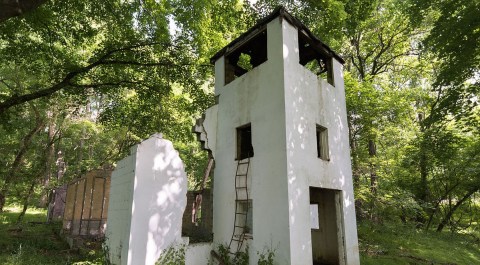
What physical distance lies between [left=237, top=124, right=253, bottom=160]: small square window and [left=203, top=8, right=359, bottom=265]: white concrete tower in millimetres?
A: 38

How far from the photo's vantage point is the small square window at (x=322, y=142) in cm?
998

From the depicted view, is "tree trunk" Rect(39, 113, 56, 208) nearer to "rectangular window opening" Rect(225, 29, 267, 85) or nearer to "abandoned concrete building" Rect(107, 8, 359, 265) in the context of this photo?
"abandoned concrete building" Rect(107, 8, 359, 265)

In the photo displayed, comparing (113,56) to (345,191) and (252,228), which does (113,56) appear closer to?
(252,228)

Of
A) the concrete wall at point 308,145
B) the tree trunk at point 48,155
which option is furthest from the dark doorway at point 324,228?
the tree trunk at point 48,155

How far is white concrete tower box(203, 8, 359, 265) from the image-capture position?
8.07 meters

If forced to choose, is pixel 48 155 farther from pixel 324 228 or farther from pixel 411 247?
pixel 411 247

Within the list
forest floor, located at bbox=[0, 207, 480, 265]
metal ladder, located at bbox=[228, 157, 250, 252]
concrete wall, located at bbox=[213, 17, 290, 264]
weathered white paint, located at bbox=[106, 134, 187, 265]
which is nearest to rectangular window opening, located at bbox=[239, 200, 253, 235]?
metal ladder, located at bbox=[228, 157, 250, 252]

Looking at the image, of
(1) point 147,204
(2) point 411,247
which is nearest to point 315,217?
(2) point 411,247

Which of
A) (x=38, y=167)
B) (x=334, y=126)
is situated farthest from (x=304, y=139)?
(x=38, y=167)

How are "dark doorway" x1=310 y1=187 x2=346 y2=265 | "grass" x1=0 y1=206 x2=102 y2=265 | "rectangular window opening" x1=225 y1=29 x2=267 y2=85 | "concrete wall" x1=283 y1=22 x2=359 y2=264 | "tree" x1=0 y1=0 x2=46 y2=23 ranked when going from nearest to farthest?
"tree" x1=0 y1=0 x2=46 y2=23, "concrete wall" x1=283 y1=22 x2=359 y2=264, "grass" x1=0 y1=206 x2=102 y2=265, "rectangular window opening" x1=225 y1=29 x2=267 y2=85, "dark doorway" x1=310 y1=187 x2=346 y2=265

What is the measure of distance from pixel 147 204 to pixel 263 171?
345 centimetres

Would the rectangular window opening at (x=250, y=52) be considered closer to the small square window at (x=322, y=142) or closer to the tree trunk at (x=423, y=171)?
the small square window at (x=322, y=142)

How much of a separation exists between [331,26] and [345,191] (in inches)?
231

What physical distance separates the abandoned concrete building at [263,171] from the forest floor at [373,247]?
2160mm
